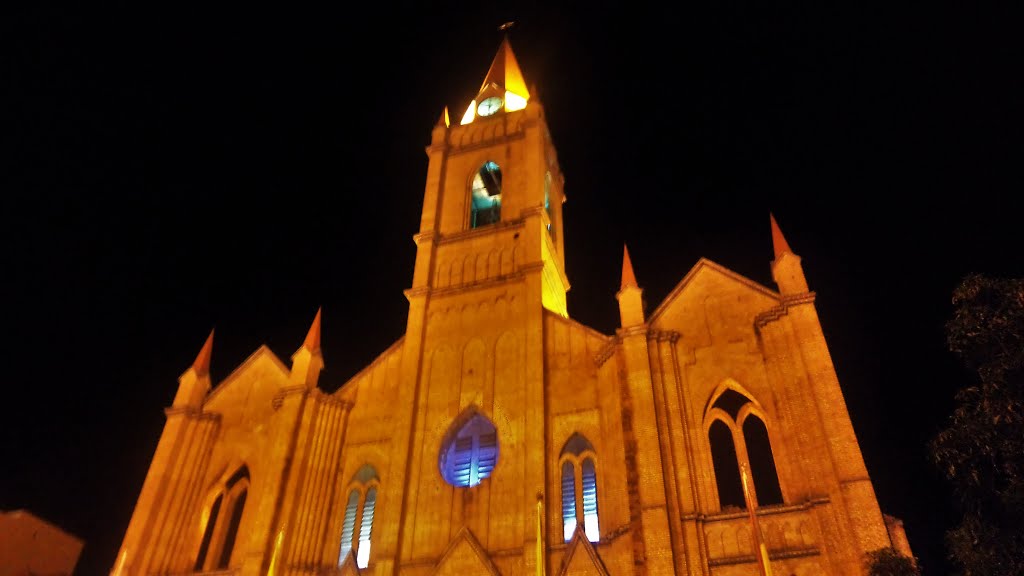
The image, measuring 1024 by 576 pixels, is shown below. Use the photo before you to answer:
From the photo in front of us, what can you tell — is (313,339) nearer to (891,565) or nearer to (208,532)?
(208,532)

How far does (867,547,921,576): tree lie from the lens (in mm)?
14930

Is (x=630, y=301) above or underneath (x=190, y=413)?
above

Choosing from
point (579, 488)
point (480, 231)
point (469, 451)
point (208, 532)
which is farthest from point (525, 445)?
point (208, 532)

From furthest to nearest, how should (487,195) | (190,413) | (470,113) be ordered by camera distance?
1. (470,113)
2. (487,195)
3. (190,413)

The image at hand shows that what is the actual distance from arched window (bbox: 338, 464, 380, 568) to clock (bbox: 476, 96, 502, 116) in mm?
18913

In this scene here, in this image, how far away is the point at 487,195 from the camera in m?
32.3

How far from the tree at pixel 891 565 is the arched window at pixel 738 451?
3.34 m

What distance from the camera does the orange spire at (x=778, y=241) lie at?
2214 cm

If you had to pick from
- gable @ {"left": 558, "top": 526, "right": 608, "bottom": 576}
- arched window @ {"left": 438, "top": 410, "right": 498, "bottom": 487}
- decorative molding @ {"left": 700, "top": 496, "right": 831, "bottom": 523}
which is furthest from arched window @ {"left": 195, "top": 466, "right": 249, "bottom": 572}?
decorative molding @ {"left": 700, "top": 496, "right": 831, "bottom": 523}

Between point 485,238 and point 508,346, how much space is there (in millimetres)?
5296

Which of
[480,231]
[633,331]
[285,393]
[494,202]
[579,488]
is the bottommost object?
[579,488]

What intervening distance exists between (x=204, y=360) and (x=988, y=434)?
24.5 meters

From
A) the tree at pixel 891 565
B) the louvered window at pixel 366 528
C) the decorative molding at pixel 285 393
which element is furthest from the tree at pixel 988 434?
the decorative molding at pixel 285 393

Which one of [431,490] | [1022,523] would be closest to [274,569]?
[431,490]
